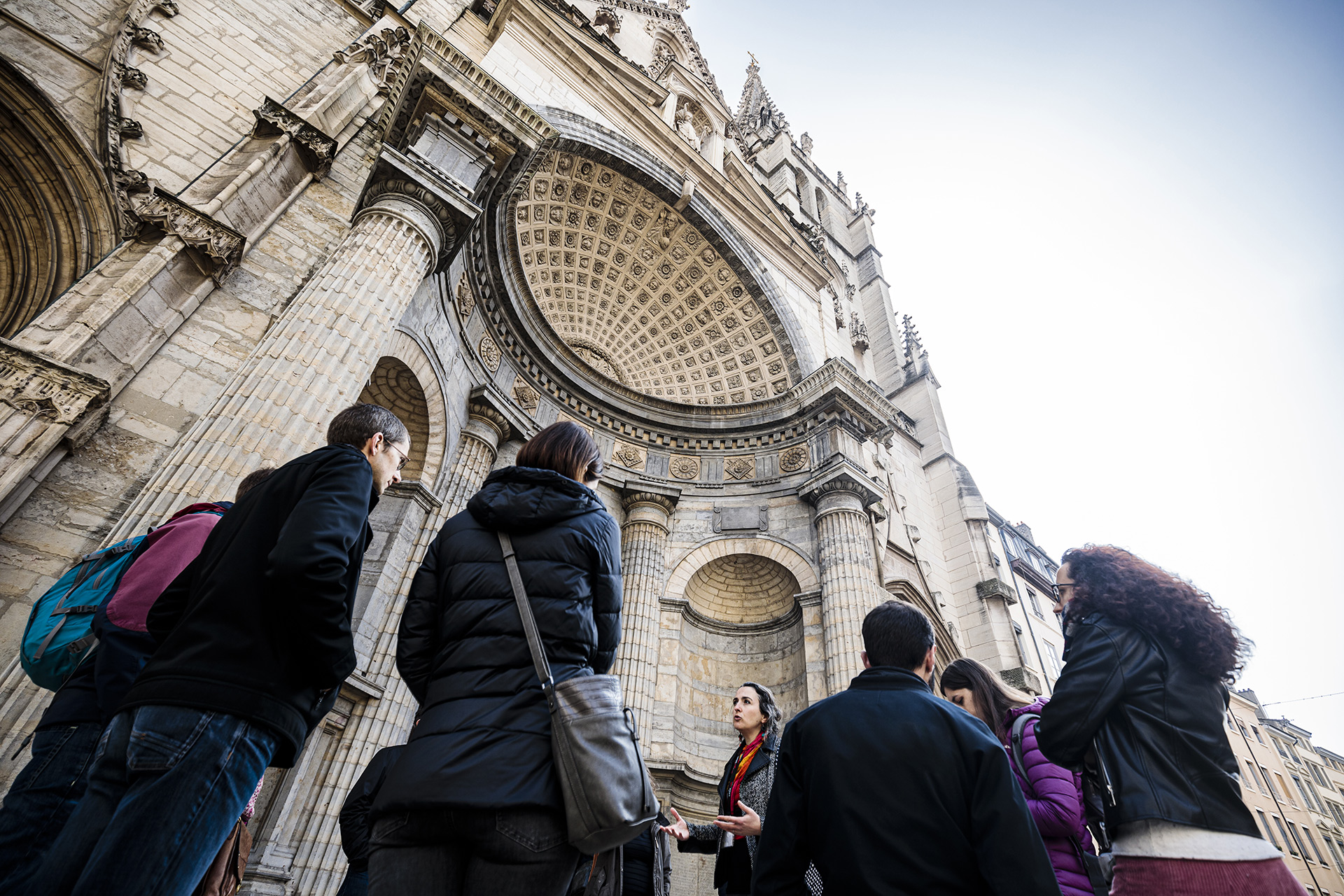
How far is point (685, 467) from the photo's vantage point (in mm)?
12766

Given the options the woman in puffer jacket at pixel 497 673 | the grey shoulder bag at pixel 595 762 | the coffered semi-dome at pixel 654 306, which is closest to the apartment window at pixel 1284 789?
the coffered semi-dome at pixel 654 306

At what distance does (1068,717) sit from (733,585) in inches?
388

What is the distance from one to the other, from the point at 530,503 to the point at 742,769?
8.35 ft

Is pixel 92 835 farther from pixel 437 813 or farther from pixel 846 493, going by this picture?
pixel 846 493

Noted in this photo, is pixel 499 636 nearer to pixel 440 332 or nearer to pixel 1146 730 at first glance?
pixel 1146 730

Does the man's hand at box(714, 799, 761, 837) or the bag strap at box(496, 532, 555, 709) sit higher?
the bag strap at box(496, 532, 555, 709)

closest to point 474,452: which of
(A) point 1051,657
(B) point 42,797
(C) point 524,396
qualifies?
(C) point 524,396

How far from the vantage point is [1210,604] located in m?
2.26

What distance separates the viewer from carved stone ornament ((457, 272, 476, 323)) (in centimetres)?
918

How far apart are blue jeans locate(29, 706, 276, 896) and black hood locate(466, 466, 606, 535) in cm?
90

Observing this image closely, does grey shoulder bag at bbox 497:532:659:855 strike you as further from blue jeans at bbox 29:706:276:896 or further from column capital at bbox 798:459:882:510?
column capital at bbox 798:459:882:510

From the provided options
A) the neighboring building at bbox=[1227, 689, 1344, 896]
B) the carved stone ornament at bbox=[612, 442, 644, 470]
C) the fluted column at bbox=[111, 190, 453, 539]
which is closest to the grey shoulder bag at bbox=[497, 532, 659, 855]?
the fluted column at bbox=[111, 190, 453, 539]

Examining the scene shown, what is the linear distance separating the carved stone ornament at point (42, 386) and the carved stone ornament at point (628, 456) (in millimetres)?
8460

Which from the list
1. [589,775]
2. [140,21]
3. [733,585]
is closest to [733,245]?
[733,585]
